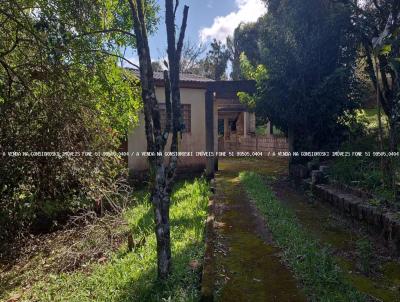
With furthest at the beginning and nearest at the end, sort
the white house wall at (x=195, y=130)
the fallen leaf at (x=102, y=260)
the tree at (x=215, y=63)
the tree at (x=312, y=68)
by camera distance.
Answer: the tree at (x=215, y=63), the white house wall at (x=195, y=130), the tree at (x=312, y=68), the fallen leaf at (x=102, y=260)

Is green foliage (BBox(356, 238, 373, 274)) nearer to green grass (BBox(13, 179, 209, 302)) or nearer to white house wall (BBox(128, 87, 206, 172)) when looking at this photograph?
green grass (BBox(13, 179, 209, 302))

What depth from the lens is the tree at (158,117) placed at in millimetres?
4020

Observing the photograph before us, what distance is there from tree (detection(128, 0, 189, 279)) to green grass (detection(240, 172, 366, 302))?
6.17 ft

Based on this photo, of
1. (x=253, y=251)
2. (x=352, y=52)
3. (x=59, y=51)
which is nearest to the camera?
(x=59, y=51)

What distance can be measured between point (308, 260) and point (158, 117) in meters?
2.97

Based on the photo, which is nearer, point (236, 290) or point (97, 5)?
point (236, 290)

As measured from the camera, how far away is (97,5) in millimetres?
5480

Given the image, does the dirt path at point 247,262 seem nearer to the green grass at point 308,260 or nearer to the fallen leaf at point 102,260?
the green grass at point 308,260

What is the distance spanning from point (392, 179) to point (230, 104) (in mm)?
14372

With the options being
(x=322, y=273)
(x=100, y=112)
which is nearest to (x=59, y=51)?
(x=100, y=112)

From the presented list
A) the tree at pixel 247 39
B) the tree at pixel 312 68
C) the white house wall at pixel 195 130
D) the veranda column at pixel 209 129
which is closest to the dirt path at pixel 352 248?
the tree at pixel 312 68

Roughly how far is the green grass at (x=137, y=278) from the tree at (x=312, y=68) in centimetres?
591

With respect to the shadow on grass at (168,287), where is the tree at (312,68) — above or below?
above

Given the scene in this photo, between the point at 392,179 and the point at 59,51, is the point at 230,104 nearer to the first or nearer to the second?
the point at 392,179
